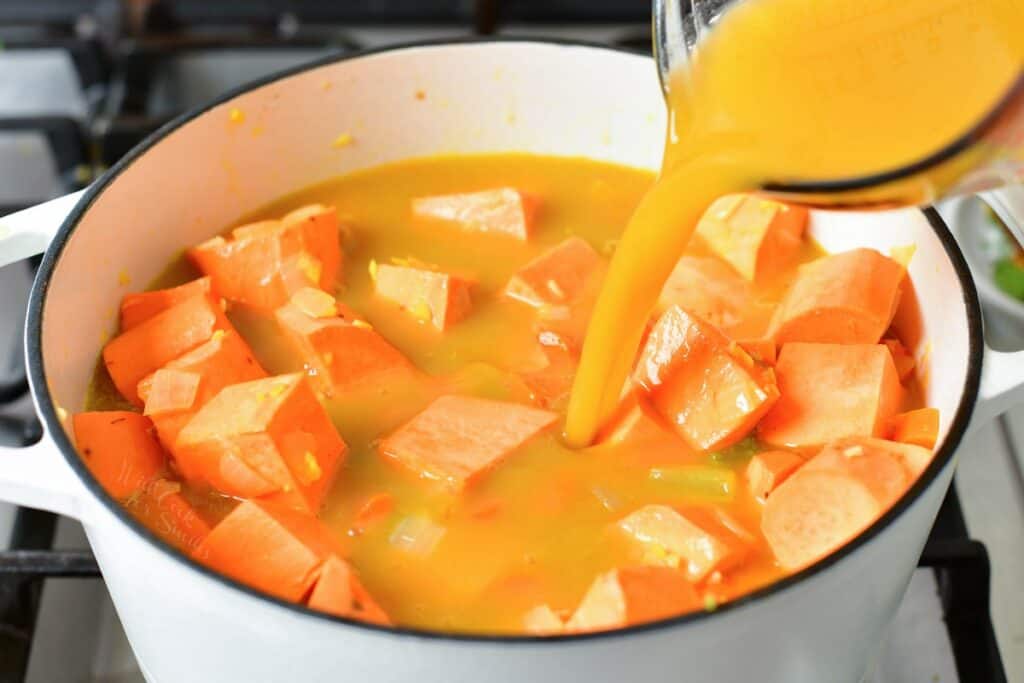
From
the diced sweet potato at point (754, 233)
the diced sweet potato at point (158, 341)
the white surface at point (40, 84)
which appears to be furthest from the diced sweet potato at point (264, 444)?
the white surface at point (40, 84)

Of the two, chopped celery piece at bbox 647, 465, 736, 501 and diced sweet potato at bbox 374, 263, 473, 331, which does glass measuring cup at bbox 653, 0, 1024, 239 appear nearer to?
chopped celery piece at bbox 647, 465, 736, 501

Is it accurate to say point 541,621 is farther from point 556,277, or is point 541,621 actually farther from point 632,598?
point 556,277

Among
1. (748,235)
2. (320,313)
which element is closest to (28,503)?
(320,313)

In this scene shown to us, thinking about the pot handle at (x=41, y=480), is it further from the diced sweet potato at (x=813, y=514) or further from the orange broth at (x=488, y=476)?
the diced sweet potato at (x=813, y=514)

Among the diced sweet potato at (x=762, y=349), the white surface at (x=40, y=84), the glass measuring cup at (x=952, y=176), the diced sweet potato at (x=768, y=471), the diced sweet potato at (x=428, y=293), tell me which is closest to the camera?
the glass measuring cup at (x=952, y=176)

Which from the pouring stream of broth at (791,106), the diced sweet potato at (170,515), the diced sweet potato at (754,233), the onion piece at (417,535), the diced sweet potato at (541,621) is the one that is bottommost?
the diced sweet potato at (170,515)

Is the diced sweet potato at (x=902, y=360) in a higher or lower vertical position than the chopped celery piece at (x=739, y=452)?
higher

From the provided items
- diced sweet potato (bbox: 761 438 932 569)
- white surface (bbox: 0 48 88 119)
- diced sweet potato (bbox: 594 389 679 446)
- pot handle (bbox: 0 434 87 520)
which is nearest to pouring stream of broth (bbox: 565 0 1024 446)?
diced sweet potato (bbox: 594 389 679 446)

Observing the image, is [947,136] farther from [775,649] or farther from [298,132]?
[298,132]
